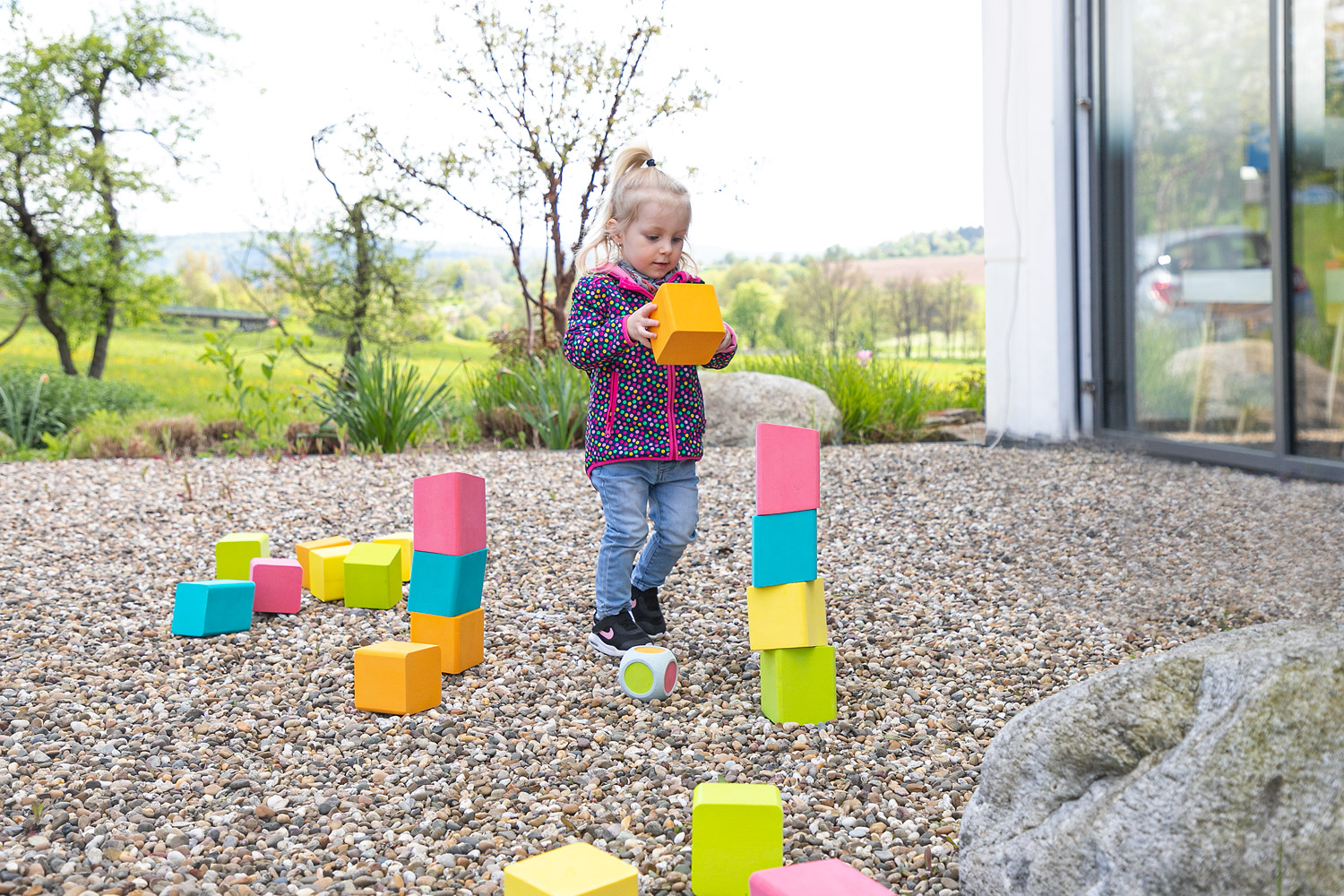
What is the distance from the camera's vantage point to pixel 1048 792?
56.6 inches

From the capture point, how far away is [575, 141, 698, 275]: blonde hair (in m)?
2.53

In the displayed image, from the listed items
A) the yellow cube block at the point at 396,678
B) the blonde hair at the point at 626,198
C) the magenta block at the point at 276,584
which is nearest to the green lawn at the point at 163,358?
the magenta block at the point at 276,584

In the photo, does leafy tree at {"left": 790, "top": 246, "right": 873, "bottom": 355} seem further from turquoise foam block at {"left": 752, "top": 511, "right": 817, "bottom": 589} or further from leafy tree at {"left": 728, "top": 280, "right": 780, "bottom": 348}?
turquoise foam block at {"left": 752, "top": 511, "right": 817, "bottom": 589}

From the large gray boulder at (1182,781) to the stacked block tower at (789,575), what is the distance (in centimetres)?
62

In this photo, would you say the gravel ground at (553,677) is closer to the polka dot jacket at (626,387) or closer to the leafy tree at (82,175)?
the polka dot jacket at (626,387)

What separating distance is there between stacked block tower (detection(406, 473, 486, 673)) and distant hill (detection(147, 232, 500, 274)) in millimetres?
6439

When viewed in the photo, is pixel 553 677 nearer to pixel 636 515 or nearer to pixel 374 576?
pixel 636 515

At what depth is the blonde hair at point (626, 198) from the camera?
2.53 metres

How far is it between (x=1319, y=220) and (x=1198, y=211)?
0.82 meters

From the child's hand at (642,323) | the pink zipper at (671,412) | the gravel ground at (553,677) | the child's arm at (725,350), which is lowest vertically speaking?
the gravel ground at (553,677)

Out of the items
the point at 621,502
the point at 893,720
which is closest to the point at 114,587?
the point at 621,502

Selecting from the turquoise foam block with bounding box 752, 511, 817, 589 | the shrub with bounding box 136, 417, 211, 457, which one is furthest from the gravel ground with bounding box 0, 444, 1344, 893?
the shrub with bounding box 136, 417, 211, 457

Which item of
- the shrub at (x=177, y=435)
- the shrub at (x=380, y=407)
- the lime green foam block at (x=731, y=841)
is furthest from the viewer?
the shrub at (x=177, y=435)

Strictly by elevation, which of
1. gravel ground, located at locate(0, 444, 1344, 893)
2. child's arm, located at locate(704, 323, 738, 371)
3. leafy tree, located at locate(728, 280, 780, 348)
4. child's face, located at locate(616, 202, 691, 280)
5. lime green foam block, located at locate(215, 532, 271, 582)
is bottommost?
gravel ground, located at locate(0, 444, 1344, 893)
